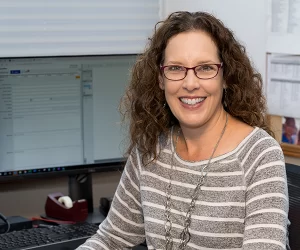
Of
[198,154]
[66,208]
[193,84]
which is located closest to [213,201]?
[198,154]

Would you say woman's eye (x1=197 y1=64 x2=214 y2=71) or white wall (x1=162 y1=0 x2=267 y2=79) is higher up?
white wall (x1=162 y1=0 x2=267 y2=79)

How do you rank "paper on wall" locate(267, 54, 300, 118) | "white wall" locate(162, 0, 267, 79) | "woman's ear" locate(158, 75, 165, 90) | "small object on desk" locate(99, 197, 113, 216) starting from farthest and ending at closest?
1. "small object on desk" locate(99, 197, 113, 216)
2. "white wall" locate(162, 0, 267, 79)
3. "paper on wall" locate(267, 54, 300, 118)
4. "woman's ear" locate(158, 75, 165, 90)

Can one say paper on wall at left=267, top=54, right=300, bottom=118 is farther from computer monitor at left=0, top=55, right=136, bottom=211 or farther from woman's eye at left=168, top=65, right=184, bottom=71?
woman's eye at left=168, top=65, right=184, bottom=71

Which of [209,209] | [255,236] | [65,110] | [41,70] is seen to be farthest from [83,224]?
[255,236]

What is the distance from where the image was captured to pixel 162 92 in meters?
1.66

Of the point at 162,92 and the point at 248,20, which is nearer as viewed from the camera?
the point at 162,92

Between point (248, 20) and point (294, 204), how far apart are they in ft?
2.66

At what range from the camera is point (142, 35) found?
2414 millimetres

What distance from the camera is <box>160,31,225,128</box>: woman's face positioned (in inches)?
58.1

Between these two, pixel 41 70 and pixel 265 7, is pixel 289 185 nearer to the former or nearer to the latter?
pixel 265 7

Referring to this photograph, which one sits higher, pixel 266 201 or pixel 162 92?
pixel 162 92

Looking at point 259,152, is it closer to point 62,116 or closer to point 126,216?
point 126,216

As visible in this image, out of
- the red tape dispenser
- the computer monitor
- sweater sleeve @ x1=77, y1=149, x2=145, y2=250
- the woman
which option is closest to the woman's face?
the woman

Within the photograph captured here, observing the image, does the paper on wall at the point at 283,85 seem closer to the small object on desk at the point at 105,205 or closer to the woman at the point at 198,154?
the woman at the point at 198,154
